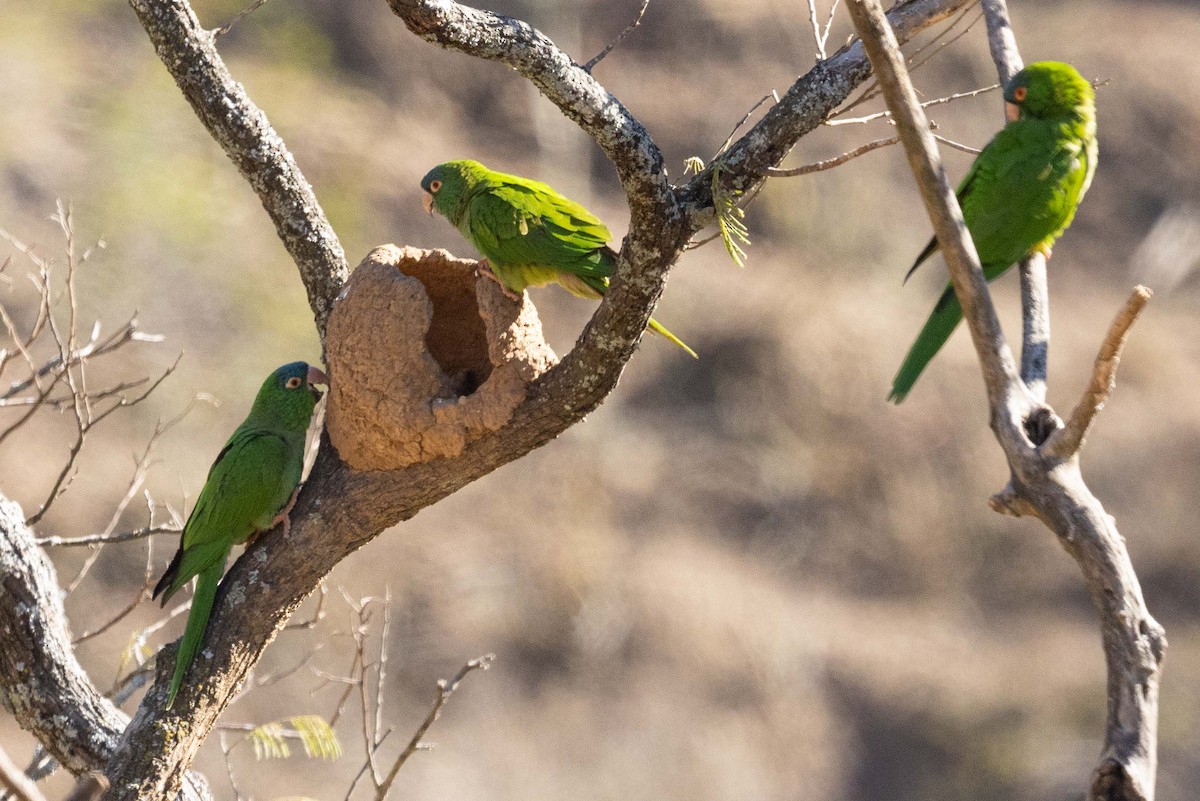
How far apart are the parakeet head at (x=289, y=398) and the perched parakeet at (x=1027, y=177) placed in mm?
2673

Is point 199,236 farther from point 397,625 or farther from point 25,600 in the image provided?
point 25,600

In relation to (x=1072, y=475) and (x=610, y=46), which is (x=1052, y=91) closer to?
(x=610, y=46)

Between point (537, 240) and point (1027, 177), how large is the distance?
2.30 meters

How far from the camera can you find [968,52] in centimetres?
1734

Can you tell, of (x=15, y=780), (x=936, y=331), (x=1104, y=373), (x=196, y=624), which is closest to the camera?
(x=15, y=780)

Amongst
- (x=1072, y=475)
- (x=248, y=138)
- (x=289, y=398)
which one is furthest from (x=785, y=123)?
(x=289, y=398)

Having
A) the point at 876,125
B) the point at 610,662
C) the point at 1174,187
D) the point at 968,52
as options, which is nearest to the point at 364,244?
the point at 610,662

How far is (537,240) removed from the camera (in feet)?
15.6

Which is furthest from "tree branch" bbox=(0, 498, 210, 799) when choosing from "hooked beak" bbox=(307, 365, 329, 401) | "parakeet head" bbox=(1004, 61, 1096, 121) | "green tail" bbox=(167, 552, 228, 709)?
"parakeet head" bbox=(1004, 61, 1096, 121)

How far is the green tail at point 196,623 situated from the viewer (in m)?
4.36

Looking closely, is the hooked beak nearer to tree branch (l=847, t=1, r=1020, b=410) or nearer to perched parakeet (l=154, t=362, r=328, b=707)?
perched parakeet (l=154, t=362, r=328, b=707)

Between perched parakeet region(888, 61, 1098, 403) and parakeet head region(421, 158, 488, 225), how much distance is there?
204cm

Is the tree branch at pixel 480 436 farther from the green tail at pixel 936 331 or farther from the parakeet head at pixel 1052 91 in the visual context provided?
the parakeet head at pixel 1052 91

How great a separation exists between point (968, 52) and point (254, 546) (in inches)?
606
